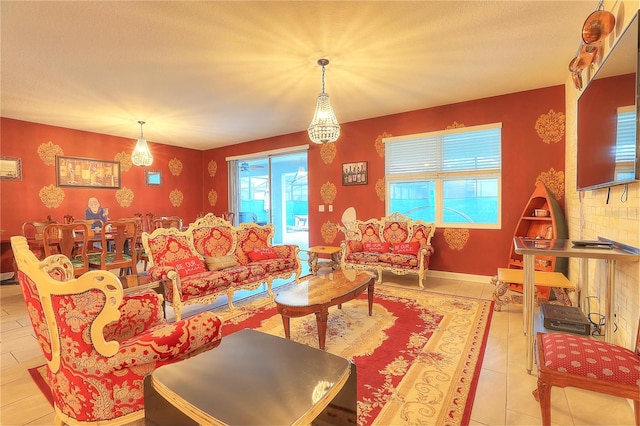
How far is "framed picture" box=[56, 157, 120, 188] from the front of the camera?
557cm

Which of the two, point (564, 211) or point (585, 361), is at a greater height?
point (564, 211)

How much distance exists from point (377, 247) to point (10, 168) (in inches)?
248

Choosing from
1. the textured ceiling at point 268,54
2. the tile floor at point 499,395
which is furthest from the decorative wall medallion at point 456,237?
the textured ceiling at point 268,54

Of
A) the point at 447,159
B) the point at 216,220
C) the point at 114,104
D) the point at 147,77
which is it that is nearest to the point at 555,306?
the point at 447,159

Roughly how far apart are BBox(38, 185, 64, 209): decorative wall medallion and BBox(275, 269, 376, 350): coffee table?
546 cm

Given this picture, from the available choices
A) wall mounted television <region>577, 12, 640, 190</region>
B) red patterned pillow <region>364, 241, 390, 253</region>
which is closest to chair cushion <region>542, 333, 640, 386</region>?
wall mounted television <region>577, 12, 640, 190</region>

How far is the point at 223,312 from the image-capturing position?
11.2 ft

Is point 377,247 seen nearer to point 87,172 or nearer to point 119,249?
point 119,249

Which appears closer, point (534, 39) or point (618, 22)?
point (618, 22)

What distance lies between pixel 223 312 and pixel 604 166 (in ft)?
12.1

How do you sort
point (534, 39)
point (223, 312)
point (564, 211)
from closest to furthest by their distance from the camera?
point (534, 39)
point (223, 312)
point (564, 211)

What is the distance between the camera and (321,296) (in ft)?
8.38

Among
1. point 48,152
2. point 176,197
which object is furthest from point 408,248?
point 48,152

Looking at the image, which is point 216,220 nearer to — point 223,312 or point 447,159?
point 223,312
